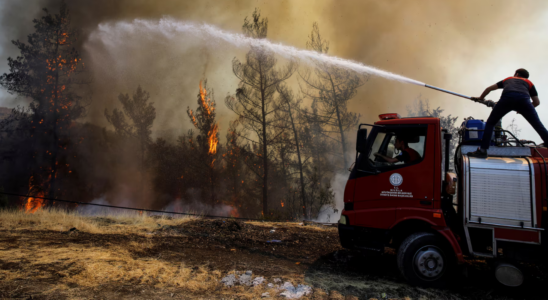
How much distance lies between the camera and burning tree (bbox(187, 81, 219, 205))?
2975cm

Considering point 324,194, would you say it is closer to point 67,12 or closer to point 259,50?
point 259,50

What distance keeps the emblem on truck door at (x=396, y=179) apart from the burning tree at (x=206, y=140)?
86.3ft

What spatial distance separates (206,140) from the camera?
30.6 m

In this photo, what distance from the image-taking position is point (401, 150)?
5.39m

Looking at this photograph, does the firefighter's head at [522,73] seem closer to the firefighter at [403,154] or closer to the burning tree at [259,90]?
the firefighter at [403,154]

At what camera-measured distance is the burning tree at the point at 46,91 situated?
22.5 meters

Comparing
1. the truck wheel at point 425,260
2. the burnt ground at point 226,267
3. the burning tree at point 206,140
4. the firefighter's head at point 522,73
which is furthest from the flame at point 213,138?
the firefighter's head at point 522,73

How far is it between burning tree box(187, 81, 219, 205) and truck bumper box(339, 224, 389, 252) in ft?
85.2

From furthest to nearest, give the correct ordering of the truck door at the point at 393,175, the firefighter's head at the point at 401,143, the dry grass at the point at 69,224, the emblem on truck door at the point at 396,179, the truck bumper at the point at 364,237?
the dry grass at the point at 69,224
the firefighter's head at the point at 401,143
the truck bumper at the point at 364,237
the emblem on truck door at the point at 396,179
the truck door at the point at 393,175

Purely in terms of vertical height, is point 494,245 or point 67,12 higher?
point 67,12

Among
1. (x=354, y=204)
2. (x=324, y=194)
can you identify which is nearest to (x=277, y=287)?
(x=354, y=204)

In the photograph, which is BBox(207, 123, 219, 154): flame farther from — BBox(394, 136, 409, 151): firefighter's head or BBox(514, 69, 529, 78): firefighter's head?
BBox(514, 69, 529, 78): firefighter's head

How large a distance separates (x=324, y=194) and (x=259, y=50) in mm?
11153

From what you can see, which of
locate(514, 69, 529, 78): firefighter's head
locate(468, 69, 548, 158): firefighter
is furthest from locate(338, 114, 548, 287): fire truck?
locate(514, 69, 529, 78): firefighter's head
